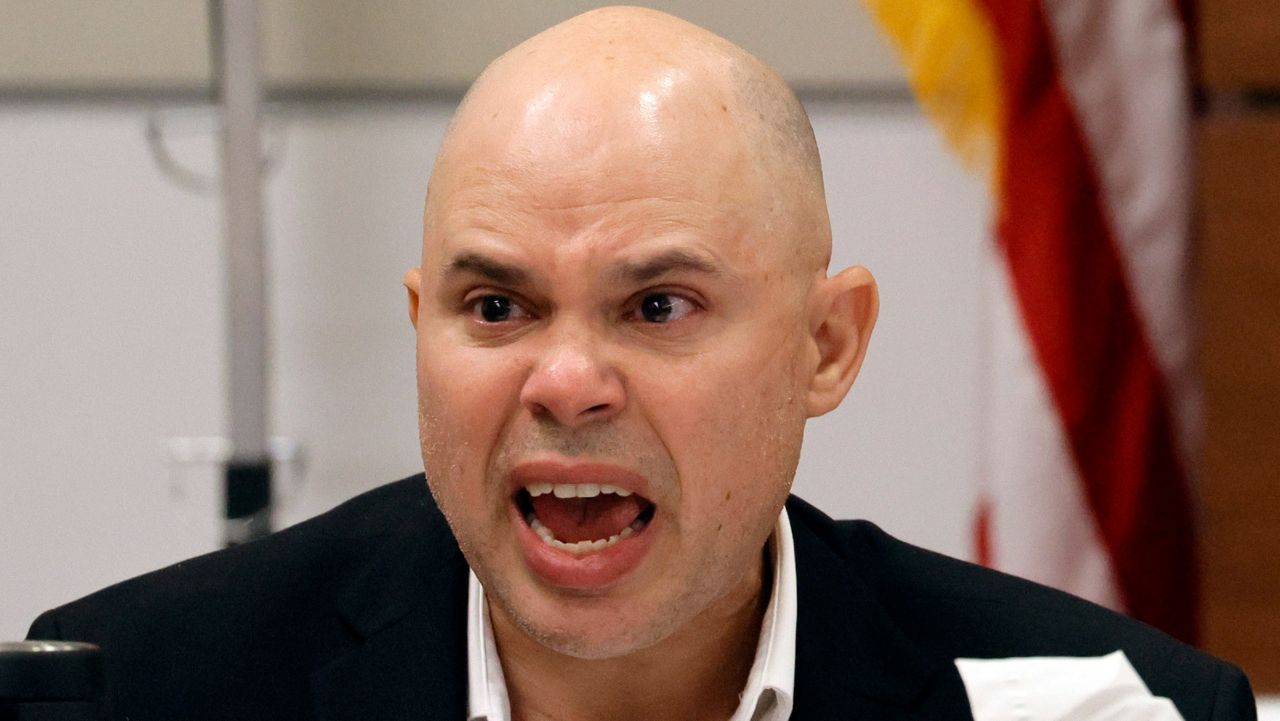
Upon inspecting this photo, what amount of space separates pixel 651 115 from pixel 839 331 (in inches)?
10.2

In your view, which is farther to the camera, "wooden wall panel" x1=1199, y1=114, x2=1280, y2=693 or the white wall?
the white wall

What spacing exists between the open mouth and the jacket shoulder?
31 centimetres

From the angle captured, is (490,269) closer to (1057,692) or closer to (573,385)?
(573,385)

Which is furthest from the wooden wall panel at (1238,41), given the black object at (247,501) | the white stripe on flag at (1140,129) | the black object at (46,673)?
the black object at (46,673)

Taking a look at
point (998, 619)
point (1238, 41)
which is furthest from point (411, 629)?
point (1238, 41)

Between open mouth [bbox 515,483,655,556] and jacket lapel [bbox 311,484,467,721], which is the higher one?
open mouth [bbox 515,483,655,556]

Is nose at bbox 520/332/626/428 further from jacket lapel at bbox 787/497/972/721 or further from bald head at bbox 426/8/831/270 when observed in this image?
jacket lapel at bbox 787/497/972/721

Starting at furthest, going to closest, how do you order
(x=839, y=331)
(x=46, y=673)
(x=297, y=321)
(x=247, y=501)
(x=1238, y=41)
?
(x=297, y=321) → (x=247, y=501) → (x=1238, y=41) → (x=839, y=331) → (x=46, y=673)

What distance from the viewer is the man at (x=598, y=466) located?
1105mm

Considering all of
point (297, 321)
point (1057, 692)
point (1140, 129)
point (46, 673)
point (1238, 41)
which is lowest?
point (1057, 692)

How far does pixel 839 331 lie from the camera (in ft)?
4.19

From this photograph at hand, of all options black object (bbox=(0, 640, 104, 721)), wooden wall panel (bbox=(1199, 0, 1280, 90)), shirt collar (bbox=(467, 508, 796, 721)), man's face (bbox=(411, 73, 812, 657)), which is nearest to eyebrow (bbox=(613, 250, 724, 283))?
man's face (bbox=(411, 73, 812, 657))

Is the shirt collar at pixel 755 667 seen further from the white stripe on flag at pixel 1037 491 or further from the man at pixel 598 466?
the white stripe on flag at pixel 1037 491

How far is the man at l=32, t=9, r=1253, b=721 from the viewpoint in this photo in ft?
3.63
